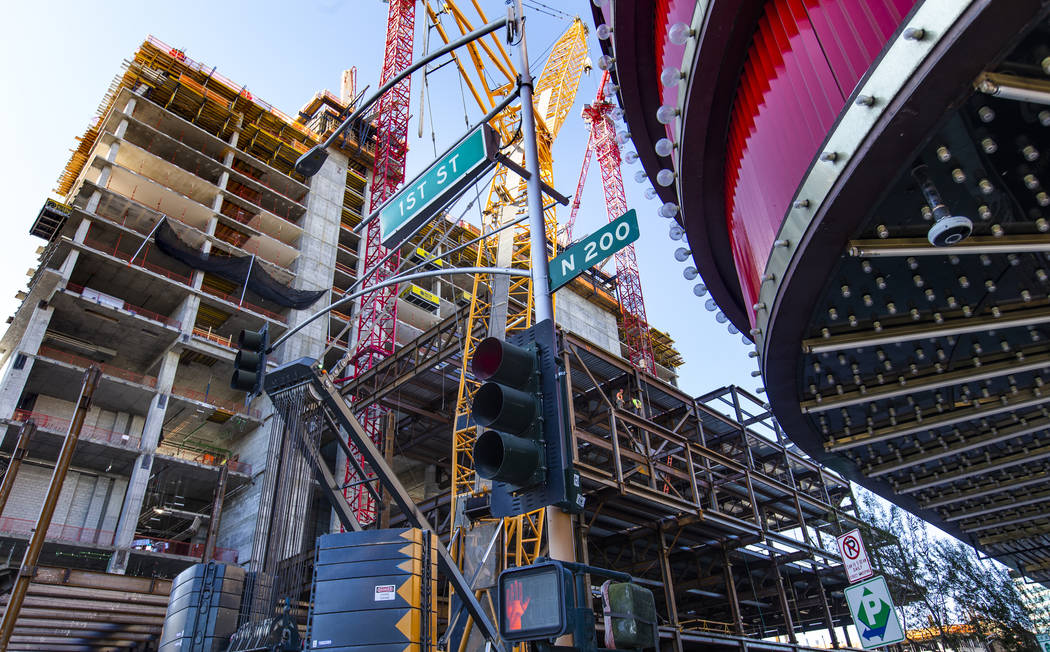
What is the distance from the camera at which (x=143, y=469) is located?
3638 cm

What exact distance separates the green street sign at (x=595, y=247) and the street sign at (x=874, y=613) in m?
5.68

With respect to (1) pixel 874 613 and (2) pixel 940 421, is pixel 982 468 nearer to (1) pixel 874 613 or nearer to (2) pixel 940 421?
(2) pixel 940 421

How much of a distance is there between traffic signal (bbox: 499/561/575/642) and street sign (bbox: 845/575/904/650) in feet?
20.1

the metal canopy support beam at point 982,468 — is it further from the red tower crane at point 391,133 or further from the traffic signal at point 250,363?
the red tower crane at point 391,133

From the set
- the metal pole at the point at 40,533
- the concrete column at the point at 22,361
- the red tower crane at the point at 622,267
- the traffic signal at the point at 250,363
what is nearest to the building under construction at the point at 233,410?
the concrete column at the point at 22,361

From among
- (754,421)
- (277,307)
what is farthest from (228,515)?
(754,421)

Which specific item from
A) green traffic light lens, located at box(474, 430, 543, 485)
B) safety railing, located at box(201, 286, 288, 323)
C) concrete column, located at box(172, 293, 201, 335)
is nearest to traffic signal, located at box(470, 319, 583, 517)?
green traffic light lens, located at box(474, 430, 543, 485)

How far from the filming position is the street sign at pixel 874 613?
7840mm

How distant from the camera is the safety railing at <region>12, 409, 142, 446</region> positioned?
115 ft

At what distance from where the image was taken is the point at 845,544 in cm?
999

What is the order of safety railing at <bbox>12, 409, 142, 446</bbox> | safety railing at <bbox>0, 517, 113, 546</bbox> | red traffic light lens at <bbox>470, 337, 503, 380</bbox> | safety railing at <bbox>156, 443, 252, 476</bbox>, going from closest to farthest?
red traffic light lens at <bbox>470, 337, 503, 380</bbox> → safety railing at <bbox>0, 517, 113, 546</bbox> → safety railing at <bbox>12, 409, 142, 446</bbox> → safety railing at <bbox>156, 443, 252, 476</bbox>

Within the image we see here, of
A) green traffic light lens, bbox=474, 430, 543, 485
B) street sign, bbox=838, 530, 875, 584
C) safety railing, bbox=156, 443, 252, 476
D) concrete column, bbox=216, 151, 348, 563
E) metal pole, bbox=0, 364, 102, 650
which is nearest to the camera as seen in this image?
green traffic light lens, bbox=474, 430, 543, 485

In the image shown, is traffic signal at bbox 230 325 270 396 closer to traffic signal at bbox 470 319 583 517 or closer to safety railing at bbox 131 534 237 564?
traffic signal at bbox 470 319 583 517

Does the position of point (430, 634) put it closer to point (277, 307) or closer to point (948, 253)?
point (948, 253)
